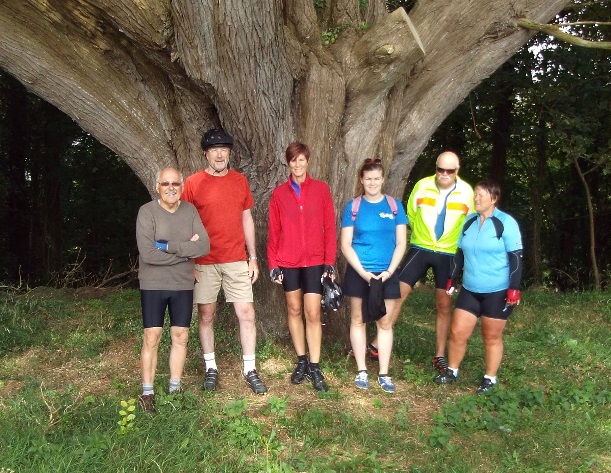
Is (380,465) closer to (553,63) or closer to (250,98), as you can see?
(250,98)

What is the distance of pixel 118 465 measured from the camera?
386 centimetres

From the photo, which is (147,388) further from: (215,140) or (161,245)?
(215,140)

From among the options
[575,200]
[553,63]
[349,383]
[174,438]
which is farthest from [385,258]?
[575,200]

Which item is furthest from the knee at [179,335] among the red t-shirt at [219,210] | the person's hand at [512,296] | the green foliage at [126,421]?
the person's hand at [512,296]

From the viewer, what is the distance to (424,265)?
19.2 feet

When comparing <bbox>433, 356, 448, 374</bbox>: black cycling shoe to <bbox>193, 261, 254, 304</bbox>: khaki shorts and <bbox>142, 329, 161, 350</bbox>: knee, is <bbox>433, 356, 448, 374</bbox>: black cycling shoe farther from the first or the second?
<bbox>142, 329, 161, 350</bbox>: knee

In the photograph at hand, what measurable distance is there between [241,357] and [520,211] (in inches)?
473

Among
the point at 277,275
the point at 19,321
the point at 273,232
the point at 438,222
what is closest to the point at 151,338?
the point at 277,275

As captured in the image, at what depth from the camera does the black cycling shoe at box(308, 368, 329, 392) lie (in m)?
5.30

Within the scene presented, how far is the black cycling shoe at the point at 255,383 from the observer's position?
5.19 metres

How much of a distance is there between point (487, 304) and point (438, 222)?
87 centimetres

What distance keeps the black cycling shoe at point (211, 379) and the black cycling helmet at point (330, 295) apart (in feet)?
3.54

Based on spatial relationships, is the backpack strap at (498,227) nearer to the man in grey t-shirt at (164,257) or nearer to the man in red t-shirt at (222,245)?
the man in red t-shirt at (222,245)

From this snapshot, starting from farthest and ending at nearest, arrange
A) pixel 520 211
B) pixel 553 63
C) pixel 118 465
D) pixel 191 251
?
pixel 520 211 → pixel 553 63 → pixel 191 251 → pixel 118 465
